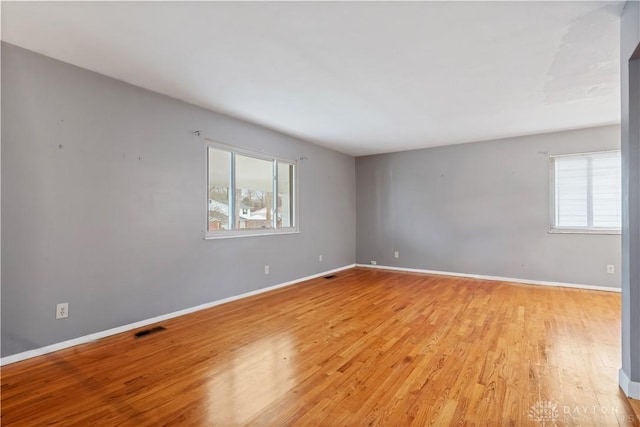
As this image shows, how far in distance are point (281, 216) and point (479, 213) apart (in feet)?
11.5

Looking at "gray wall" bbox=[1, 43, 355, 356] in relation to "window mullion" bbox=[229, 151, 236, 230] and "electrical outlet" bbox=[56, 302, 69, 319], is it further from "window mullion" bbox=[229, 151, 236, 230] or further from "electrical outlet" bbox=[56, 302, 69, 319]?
"window mullion" bbox=[229, 151, 236, 230]

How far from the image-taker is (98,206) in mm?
2814

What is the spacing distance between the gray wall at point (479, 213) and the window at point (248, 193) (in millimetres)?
2213

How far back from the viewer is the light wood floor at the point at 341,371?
1725 mm

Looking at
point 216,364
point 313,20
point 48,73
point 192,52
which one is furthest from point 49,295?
point 313,20

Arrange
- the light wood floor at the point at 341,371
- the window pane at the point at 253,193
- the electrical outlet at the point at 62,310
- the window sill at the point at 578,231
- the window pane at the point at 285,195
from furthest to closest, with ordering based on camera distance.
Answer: the window pane at the point at 285,195
the window sill at the point at 578,231
the window pane at the point at 253,193
the electrical outlet at the point at 62,310
the light wood floor at the point at 341,371

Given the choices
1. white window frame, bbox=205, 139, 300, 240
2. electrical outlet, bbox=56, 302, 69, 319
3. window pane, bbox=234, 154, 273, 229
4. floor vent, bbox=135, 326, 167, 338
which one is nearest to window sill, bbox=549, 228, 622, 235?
white window frame, bbox=205, 139, 300, 240

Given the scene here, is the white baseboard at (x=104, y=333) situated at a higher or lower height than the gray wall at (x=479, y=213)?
lower

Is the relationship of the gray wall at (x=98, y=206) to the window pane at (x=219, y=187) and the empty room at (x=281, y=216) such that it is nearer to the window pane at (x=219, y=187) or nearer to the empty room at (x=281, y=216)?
the empty room at (x=281, y=216)

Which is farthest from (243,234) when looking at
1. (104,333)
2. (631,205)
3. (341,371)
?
(631,205)

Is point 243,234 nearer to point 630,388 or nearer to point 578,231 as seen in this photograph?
point 630,388

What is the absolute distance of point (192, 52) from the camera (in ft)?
8.09

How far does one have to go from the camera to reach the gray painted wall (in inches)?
73.2

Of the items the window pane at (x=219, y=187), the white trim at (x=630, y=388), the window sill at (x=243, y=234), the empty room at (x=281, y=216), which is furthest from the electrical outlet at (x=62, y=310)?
the white trim at (x=630, y=388)
